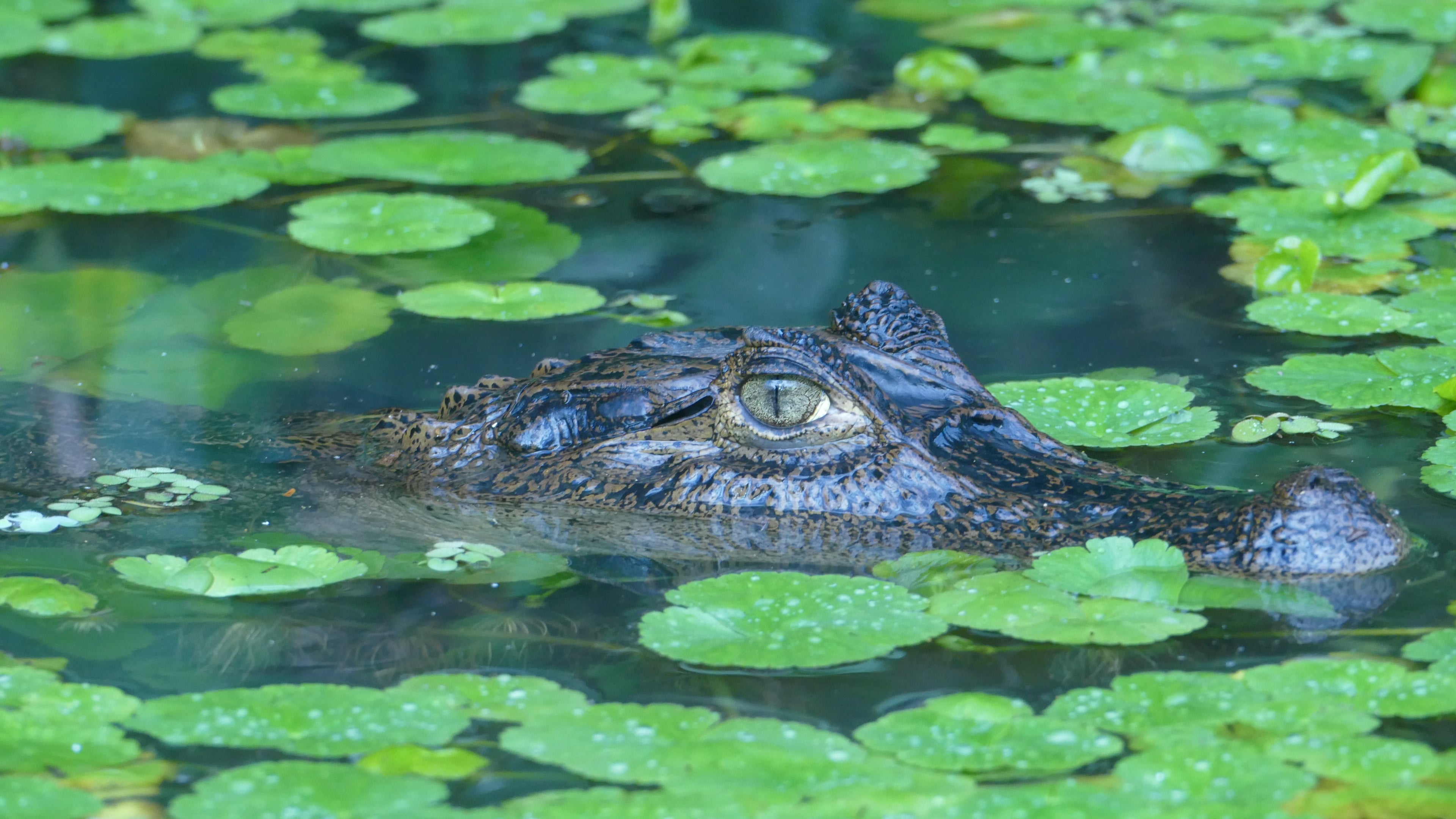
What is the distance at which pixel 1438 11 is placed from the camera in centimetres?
959

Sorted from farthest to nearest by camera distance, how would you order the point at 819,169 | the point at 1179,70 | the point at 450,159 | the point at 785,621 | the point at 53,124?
1. the point at 1179,70
2. the point at 53,124
3. the point at 450,159
4. the point at 819,169
5. the point at 785,621

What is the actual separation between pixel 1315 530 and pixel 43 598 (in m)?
2.88

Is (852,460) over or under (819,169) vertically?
under

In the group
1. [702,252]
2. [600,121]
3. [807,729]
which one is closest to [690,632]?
[807,729]

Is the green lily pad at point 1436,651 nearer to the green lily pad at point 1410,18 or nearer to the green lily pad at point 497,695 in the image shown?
the green lily pad at point 497,695

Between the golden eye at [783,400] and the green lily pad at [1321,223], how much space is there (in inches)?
117

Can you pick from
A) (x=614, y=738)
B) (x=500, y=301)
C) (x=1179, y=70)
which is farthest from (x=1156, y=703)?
(x=1179, y=70)

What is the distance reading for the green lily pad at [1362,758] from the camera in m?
2.98

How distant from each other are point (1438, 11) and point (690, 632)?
776cm

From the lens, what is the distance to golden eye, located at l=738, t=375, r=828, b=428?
4.16 meters

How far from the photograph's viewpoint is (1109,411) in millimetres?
5004

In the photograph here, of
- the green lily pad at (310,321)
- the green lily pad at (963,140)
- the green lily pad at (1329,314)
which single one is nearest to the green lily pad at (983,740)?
the green lily pad at (1329,314)

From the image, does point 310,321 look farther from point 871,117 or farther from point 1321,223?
point 1321,223

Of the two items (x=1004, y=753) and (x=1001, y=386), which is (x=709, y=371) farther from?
(x=1004, y=753)
